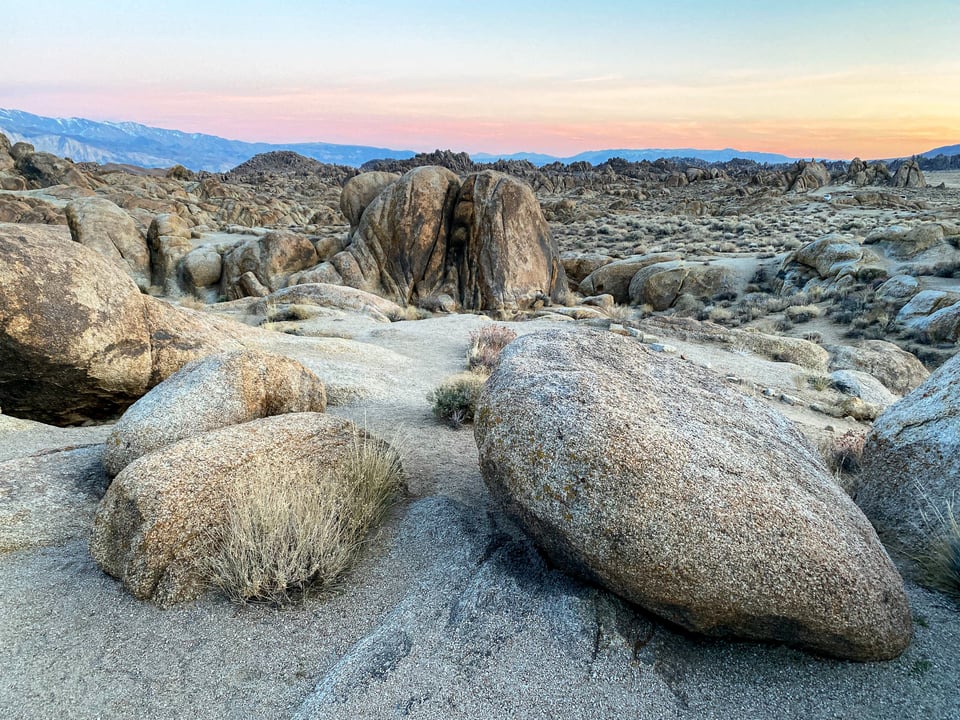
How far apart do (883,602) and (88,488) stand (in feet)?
17.3

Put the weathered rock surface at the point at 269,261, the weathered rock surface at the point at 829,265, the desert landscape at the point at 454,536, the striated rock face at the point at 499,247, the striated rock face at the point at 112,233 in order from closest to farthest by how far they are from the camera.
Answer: the desert landscape at the point at 454,536, the weathered rock surface at the point at 829,265, the striated rock face at the point at 499,247, the weathered rock surface at the point at 269,261, the striated rock face at the point at 112,233

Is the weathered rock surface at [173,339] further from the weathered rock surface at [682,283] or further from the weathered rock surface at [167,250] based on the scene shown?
the weathered rock surface at [167,250]

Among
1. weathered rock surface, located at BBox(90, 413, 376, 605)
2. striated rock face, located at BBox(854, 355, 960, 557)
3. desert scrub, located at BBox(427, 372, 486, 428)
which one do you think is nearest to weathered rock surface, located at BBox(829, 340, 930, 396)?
striated rock face, located at BBox(854, 355, 960, 557)

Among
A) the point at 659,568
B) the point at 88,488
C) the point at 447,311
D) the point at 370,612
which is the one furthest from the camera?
the point at 447,311

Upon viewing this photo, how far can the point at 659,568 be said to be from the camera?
282 cm

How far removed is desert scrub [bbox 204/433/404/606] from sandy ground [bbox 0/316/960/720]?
0.13 metres

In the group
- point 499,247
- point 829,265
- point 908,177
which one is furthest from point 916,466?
point 908,177

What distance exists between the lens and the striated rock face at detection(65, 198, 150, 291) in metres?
22.5

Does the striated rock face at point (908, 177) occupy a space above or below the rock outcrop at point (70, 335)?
above

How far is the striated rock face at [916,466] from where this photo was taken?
12.3 feet

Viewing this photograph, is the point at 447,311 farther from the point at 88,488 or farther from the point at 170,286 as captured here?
Answer: the point at 88,488

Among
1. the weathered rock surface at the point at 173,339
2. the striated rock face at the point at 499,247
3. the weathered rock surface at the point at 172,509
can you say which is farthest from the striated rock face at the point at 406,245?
the weathered rock surface at the point at 172,509

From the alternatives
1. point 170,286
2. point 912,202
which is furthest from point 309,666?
point 912,202

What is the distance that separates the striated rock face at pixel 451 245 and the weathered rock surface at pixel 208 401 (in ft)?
48.6
